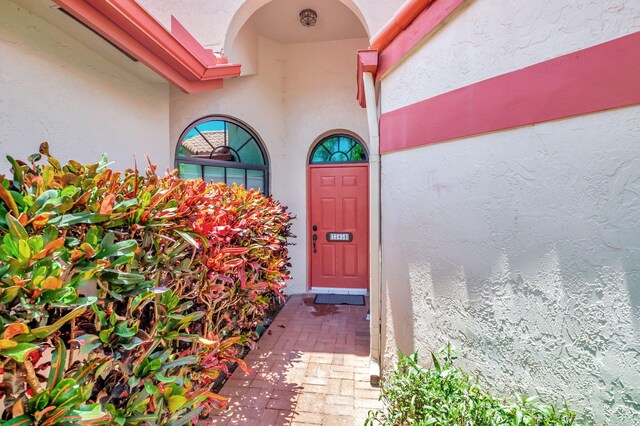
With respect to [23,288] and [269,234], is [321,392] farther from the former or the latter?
[23,288]

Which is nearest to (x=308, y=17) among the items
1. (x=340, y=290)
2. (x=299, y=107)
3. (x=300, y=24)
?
(x=300, y=24)

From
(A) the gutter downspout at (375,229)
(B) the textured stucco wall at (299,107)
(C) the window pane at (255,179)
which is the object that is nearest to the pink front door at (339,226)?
(B) the textured stucco wall at (299,107)

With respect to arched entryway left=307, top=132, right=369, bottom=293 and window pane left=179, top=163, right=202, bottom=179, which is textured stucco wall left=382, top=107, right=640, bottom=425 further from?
window pane left=179, top=163, right=202, bottom=179

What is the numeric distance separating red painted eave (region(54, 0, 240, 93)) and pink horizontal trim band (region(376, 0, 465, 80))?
2.42 m

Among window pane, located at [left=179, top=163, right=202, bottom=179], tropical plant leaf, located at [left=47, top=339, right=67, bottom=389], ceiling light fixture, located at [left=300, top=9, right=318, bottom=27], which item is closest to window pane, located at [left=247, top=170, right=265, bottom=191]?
window pane, located at [left=179, top=163, right=202, bottom=179]

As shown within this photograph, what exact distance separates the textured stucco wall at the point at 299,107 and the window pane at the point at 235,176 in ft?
1.98

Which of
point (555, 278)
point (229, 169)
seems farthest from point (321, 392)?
point (229, 169)

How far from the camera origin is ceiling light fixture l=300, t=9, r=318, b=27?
517 cm

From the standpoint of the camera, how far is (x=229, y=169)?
5.43m

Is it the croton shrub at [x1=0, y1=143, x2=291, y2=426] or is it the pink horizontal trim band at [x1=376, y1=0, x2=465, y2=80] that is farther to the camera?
the pink horizontal trim band at [x1=376, y1=0, x2=465, y2=80]

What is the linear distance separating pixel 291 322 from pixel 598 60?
4.38m

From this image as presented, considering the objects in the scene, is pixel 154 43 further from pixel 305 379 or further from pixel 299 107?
pixel 305 379

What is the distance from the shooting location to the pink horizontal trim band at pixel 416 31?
219 centimetres

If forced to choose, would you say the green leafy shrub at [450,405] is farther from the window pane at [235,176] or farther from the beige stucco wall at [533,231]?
the window pane at [235,176]
